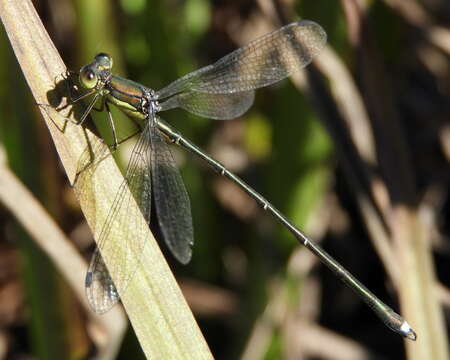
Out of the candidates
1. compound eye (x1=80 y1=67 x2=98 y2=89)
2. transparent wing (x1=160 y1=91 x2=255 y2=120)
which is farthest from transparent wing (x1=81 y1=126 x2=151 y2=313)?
transparent wing (x1=160 y1=91 x2=255 y2=120)

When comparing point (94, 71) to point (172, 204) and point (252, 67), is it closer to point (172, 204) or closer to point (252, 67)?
point (172, 204)

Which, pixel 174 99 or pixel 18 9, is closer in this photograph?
pixel 18 9

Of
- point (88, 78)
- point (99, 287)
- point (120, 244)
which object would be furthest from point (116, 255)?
point (88, 78)

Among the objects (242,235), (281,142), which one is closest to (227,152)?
(242,235)

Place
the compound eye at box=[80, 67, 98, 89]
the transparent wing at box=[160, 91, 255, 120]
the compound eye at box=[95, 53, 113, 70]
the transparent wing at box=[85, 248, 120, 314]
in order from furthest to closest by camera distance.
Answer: the transparent wing at box=[160, 91, 255, 120]
the compound eye at box=[95, 53, 113, 70]
the compound eye at box=[80, 67, 98, 89]
the transparent wing at box=[85, 248, 120, 314]

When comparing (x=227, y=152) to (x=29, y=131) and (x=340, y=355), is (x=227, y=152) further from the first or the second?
(x=29, y=131)

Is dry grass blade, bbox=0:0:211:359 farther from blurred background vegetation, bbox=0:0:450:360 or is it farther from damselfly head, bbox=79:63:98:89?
blurred background vegetation, bbox=0:0:450:360

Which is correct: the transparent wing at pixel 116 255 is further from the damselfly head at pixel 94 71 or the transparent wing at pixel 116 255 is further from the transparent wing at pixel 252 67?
the transparent wing at pixel 252 67
